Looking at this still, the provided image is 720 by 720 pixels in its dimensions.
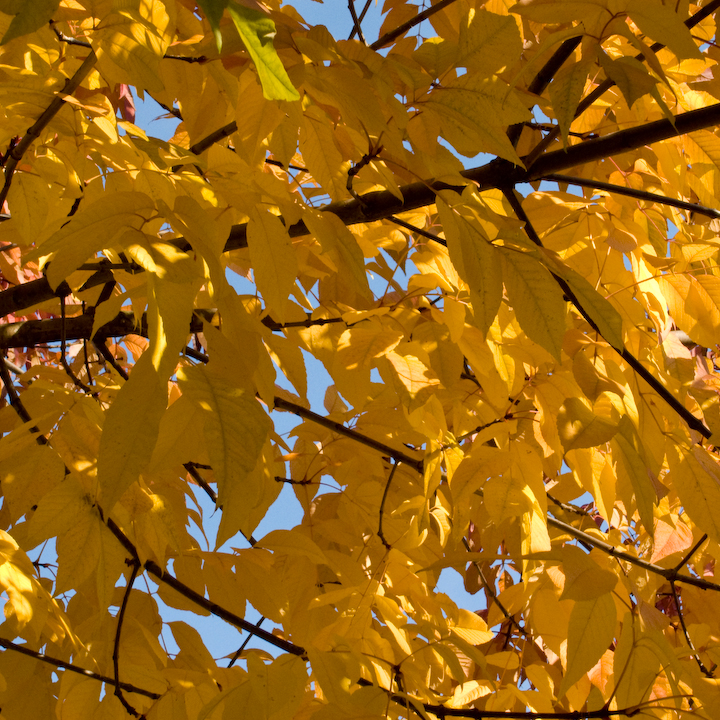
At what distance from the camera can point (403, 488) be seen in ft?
4.68

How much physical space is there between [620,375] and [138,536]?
0.82 m

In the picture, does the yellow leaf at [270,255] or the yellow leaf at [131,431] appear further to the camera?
the yellow leaf at [270,255]

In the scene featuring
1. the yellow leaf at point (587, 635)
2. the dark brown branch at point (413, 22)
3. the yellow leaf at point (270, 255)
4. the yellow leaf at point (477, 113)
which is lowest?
the yellow leaf at point (587, 635)

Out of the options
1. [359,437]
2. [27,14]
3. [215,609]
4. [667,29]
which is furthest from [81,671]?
[667,29]

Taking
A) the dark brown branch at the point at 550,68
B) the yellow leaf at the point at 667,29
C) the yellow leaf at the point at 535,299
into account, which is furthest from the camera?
the dark brown branch at the point at 550,68

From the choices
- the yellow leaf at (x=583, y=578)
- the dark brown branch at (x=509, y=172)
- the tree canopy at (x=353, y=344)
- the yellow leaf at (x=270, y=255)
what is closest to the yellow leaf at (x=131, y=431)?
the tree canopy at (x=353, y=344)

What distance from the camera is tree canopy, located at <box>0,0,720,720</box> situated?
64 cm

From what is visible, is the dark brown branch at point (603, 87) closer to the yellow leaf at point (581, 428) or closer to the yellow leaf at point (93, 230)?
the yellow leaf at point (581, 428)

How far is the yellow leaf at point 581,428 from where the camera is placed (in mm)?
824

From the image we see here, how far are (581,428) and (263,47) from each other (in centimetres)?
64

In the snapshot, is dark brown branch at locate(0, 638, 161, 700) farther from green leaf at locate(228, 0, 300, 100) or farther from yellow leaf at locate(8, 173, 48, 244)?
green leaf at locate(228, 0, 300, 100)

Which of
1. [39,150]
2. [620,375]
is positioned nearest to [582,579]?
[620,375]

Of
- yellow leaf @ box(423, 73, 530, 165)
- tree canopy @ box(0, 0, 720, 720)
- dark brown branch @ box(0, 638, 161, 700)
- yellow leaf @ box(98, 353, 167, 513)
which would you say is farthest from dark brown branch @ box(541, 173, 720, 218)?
dark brown branch @ box(0, 638, 161, 700)

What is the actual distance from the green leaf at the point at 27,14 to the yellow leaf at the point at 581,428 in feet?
2.37
